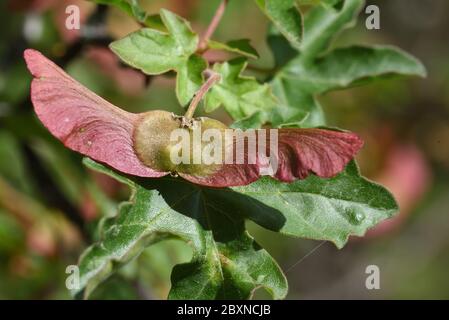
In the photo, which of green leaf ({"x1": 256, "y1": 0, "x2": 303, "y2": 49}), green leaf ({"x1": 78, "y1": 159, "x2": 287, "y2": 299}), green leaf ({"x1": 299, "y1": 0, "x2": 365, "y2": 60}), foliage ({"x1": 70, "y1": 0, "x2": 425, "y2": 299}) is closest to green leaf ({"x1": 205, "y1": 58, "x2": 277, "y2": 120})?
foliage ({"x1": 70, "y1": 0, "x2": 425, "y2": 299})

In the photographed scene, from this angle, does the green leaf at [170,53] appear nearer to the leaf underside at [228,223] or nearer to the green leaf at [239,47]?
the green leaf at [239,47]

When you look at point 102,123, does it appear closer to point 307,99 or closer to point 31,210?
point 307,99

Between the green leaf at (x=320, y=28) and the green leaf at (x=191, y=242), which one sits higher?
the green leaf at (x=320, y=28)

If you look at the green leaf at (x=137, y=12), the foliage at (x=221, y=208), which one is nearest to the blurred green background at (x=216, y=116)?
the green leaf at (x=137, y=12)

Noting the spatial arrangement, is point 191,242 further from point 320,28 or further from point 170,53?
point 320,28

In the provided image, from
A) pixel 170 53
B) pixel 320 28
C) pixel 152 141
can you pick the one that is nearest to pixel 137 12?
pixel 170 53

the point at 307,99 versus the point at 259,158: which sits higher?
the point at 259,158
